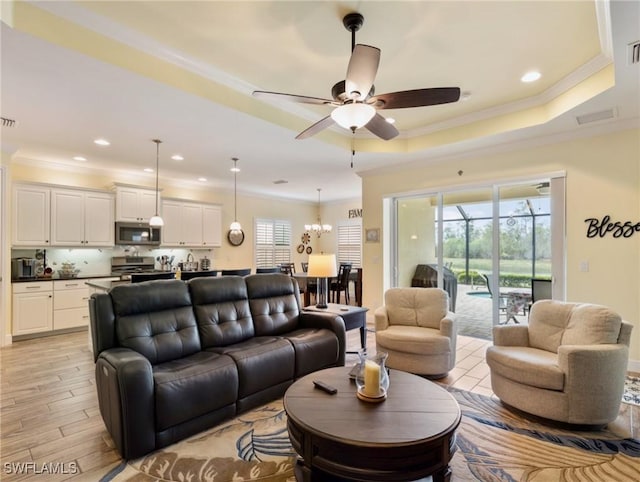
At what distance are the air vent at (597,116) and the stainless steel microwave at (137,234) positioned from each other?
681cm

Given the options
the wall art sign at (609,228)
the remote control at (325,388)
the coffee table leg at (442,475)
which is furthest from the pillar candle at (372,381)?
the wall art sign at (609,228)

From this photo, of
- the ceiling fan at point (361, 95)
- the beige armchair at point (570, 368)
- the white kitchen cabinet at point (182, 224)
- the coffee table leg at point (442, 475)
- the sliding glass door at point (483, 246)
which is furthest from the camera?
the white kitchen cabinet at point (182, 224)

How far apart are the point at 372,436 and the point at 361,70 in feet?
6.83

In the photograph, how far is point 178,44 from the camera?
277 centimetres

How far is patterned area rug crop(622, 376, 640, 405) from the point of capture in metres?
2.96

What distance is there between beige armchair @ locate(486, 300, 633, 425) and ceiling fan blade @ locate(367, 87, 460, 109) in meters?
2.10

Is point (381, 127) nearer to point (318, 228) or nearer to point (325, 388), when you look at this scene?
point (325, 388)

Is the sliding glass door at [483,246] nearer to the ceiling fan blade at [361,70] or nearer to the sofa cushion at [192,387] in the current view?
the sofa cushion at [192,387]

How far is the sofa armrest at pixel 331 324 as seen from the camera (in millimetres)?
3525

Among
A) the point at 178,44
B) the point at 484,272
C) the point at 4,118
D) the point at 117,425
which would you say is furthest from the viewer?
the point at 484,272

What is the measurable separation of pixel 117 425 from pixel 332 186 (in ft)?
20.9

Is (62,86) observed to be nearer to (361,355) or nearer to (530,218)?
(361,355)

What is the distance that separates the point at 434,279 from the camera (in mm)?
5520

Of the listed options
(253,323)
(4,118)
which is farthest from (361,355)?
(4,118)
